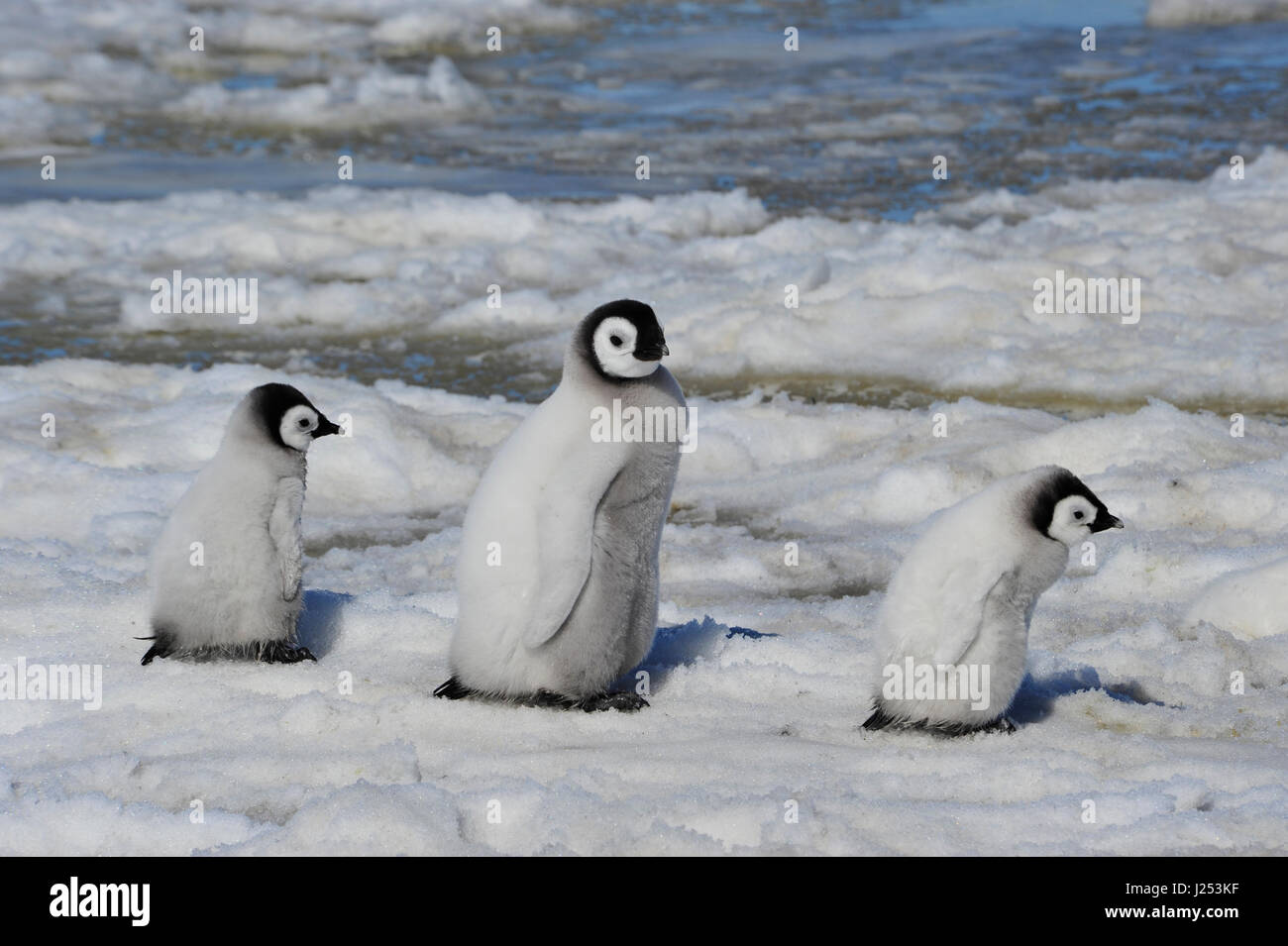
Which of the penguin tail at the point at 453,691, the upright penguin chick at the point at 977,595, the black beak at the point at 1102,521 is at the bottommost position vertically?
the penguin tail at the point at 453,691

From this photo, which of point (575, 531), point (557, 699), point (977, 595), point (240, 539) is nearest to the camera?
point (977, 595)

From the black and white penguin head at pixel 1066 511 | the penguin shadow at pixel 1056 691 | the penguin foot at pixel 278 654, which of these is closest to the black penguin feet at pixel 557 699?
the penguin foot at pixel 278 654

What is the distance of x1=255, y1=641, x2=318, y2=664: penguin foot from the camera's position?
3756mm

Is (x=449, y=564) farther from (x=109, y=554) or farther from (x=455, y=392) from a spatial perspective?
(x=455, y=392)

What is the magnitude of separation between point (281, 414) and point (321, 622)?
707mm

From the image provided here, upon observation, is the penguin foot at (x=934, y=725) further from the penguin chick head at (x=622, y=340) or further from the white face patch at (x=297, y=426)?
the white face patch at (x=297, y=426)

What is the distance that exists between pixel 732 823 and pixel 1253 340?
551cm

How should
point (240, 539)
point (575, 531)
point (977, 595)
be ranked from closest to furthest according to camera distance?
point (977, 595) < point (575, 531) < point (240, 539)

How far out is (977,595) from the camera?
3.18 meters

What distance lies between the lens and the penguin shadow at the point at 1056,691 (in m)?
3.54

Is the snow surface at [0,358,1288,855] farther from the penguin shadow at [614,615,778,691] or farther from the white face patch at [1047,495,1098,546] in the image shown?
the white face patch at [1047,495,1098,546]

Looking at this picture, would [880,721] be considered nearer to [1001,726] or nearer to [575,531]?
[1001,726]

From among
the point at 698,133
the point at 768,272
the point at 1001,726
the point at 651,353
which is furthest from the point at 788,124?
the point at 1001,726
